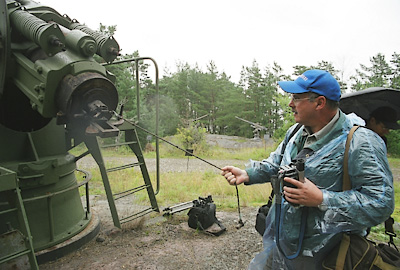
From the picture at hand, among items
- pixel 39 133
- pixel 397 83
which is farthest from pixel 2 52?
pixel 397 83

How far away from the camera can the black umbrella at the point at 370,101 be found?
268cm

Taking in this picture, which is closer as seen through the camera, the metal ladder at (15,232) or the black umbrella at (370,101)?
the black umbrella at (370,101)

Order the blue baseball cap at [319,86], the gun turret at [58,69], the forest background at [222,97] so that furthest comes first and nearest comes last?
the forest background at [222,97] < the gun turret at [58,69] < the blue baseball cap at [319,86]

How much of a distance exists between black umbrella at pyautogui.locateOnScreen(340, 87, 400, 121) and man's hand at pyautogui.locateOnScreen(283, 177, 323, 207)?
150 centimetres

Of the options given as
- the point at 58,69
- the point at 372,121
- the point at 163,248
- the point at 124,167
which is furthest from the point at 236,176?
the point at 124,167

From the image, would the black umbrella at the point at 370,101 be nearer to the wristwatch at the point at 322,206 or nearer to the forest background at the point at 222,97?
the wristwatch at the point at 322,206

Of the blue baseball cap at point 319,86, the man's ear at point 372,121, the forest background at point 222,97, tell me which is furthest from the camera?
the forest background at point 222,97

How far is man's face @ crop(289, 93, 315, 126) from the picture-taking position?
1929 millimetres

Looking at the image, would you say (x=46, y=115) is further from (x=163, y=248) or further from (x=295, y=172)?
(x=295, y=172)

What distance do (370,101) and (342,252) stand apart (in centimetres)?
158

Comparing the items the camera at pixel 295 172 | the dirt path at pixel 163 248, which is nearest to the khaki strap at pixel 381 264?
the camera at pixel 295 172

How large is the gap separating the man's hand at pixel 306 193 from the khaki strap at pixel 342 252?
0.35 m

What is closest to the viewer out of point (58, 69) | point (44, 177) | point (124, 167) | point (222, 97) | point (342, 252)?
point (342, 252)

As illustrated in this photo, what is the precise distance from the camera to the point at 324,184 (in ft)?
5.90
